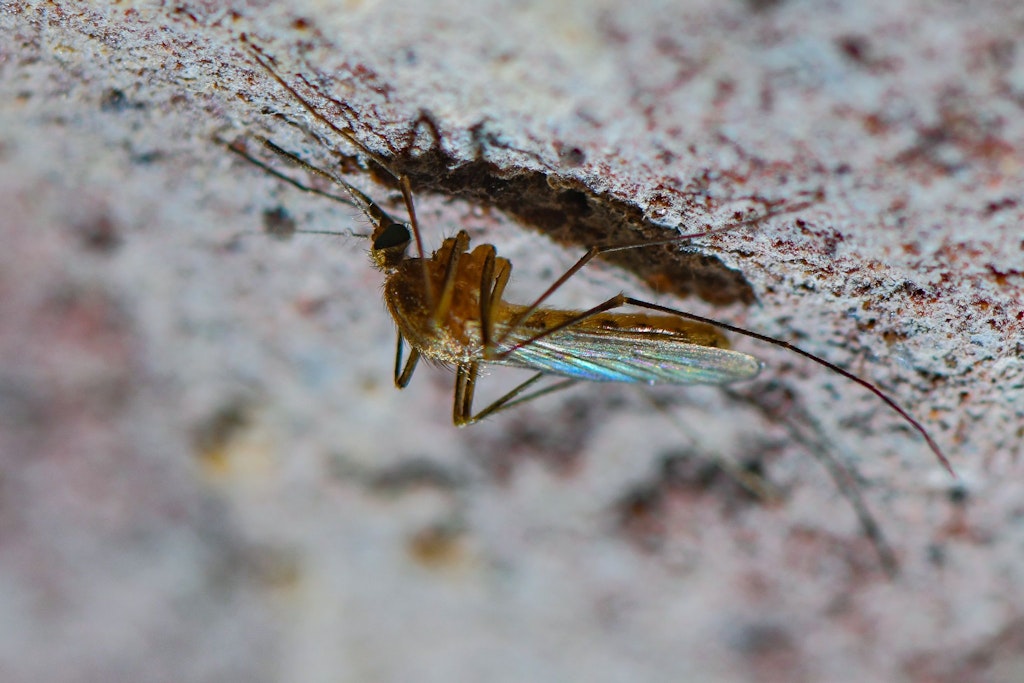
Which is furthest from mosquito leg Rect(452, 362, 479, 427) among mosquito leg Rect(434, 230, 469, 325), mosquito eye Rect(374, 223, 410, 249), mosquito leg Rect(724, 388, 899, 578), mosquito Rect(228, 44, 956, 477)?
mosquito leg Rect(724, 388, 899, 578)

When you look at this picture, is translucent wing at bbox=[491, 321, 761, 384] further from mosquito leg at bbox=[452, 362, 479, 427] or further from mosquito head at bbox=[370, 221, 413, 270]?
mosquito head at bbox=[370, 221, 413, 270]

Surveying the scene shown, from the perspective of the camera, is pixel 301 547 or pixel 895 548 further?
pixel 301 547

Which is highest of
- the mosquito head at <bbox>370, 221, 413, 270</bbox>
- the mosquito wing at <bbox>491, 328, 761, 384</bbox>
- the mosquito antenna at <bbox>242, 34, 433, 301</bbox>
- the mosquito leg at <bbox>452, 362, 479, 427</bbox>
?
the mosquito antenna at <bbox>242, 34, 433, 301</bbox>

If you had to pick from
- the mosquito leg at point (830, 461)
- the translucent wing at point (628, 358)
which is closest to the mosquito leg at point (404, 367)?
the translucent wing at point (628, 358)

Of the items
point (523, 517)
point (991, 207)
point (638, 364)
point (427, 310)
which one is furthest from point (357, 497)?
point (991, 207)

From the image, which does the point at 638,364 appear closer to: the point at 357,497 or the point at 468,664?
the point at 357,497

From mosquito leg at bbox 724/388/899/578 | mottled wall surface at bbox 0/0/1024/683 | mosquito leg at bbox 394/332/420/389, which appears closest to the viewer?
mottled wall surface at bbox 0/0/1024/683

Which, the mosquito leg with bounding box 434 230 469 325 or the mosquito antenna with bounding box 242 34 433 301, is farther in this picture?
the mosquito leg with bounding box 434 230 469 325

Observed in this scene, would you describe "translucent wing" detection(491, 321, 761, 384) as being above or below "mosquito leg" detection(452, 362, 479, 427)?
above

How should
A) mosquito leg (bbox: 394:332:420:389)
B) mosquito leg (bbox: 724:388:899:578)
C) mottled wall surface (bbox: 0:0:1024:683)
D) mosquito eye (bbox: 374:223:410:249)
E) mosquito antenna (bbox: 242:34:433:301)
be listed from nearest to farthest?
mottled wall surface (bbox: 0:0:1024:683), mosquito antenna (bbox: 242:34:433:301), mosquito eye (bbox: 374:223:410:249), mosquito leg (bbox: 724:388:899:578), mosquito leg (bbox: 394:332:420:389)
